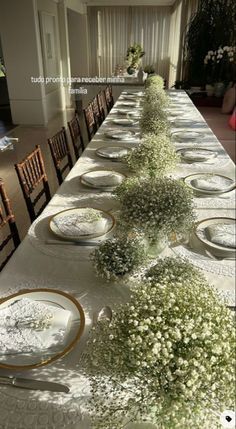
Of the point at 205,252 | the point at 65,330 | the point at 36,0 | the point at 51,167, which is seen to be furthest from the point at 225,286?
the point at 36,0

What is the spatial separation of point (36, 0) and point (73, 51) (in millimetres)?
3173

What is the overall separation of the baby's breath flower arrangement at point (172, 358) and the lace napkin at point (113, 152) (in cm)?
166

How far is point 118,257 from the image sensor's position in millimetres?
1068

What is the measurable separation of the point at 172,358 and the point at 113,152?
1.85m

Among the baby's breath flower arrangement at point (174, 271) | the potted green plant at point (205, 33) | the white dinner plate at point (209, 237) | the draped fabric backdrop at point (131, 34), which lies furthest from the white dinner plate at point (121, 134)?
the draped fabric backdrop at point (131, 34)

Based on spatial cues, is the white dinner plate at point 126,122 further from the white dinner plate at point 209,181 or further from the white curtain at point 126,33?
the white curtain at point 126,33

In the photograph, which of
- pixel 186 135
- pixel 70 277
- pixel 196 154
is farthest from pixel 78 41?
pixel 70 277

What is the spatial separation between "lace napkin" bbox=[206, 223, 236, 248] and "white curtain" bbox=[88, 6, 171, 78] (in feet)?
34.1

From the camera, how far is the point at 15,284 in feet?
3.53

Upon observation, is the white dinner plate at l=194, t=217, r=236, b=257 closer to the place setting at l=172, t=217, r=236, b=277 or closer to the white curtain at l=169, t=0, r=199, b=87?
the place setting at l=172, t=217, r=236, b=277

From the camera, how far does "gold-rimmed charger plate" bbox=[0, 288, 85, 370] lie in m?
0.79

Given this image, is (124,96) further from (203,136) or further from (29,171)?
(29,171)

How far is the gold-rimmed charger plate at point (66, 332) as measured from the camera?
79cm

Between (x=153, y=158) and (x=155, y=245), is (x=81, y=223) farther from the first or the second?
(x=153, y=158)
